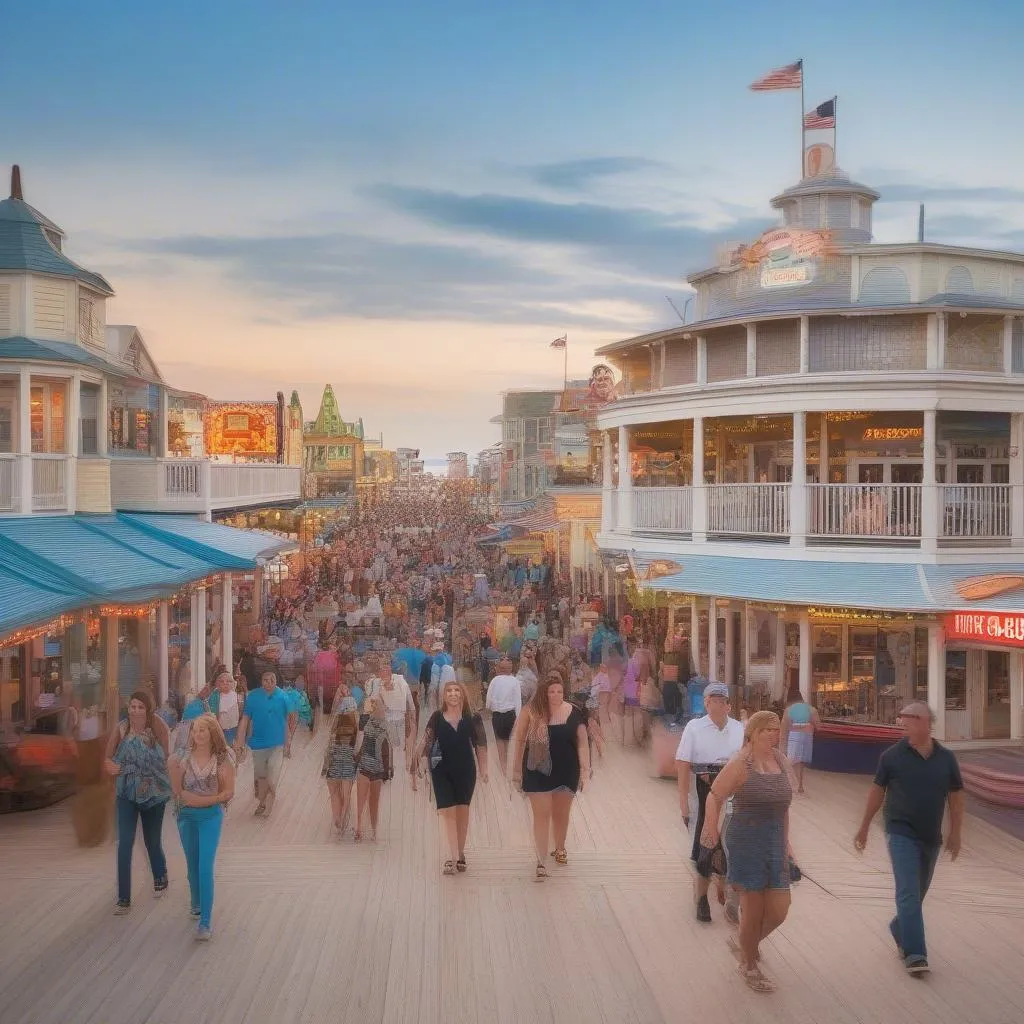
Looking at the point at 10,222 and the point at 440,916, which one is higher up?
the point at 10,222

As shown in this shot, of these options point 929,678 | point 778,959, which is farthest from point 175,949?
point 929,678

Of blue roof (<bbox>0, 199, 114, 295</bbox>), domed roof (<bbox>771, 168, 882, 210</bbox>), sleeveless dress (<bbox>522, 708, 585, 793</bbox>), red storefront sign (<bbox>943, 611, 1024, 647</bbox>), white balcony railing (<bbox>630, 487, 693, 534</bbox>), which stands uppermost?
domed roof (<bbox>771, 168, 882, 210</bbox>)

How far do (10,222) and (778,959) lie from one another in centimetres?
1645

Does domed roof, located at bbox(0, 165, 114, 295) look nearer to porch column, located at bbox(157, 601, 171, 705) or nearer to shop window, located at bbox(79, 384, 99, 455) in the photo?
shop window, located at bbox(79, 384, 99, 455)

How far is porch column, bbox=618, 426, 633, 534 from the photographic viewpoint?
70.3 ft

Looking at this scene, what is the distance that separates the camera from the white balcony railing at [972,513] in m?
17.3

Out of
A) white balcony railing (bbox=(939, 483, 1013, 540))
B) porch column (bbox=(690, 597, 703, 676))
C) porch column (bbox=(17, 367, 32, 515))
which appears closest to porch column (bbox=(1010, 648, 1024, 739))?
white balcony railing (bbox=(939, 483, 1013, 540))

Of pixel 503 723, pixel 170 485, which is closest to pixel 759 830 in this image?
pixel 503 723

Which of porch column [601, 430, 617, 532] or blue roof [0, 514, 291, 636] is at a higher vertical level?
porch column [601, 430, 617, 532]

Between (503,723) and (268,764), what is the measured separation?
104 inches

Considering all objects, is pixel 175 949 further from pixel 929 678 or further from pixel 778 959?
pixel 929 678

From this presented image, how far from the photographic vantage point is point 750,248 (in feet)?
66.7

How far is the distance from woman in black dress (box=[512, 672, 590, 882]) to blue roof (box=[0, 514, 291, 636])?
5052 mm

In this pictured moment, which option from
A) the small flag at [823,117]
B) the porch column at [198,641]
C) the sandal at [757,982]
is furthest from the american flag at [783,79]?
the sandal at [757,982]
